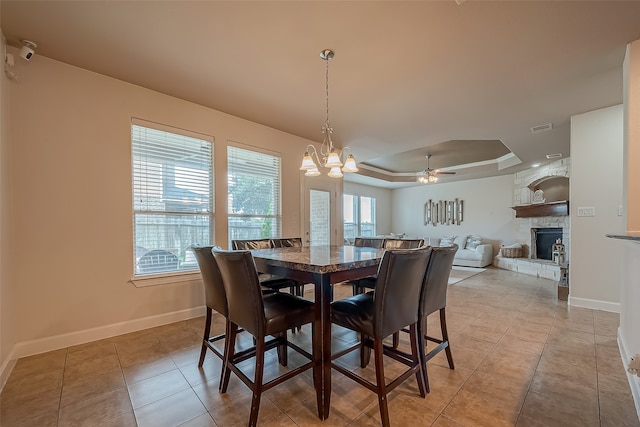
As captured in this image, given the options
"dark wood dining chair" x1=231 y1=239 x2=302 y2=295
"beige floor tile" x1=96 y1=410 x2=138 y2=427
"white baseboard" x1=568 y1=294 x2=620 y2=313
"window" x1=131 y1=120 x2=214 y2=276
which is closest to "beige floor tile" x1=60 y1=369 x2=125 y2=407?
"beige floor tile" x1=96 y1=410 x2=138 y2=427

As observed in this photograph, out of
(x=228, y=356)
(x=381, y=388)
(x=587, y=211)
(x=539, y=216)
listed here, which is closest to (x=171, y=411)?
(x=228, y=356)

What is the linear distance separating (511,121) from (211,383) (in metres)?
4.62

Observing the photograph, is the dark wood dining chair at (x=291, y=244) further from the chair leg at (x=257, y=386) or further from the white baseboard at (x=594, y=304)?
the white baseboard at (x=594, y=304)

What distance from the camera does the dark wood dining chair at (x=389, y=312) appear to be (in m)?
1.44

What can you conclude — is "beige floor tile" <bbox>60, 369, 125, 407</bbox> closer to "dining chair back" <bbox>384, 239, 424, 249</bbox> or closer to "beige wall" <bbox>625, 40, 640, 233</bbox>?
"dining chair back" <bbox>384, 239, 424, 249</bbox>

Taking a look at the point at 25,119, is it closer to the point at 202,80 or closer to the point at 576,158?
the point at 202,80

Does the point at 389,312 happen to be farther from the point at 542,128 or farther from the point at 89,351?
the point at 542,128

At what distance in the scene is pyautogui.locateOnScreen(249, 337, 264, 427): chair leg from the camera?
1412mm

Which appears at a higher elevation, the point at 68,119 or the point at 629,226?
the point at 68,119

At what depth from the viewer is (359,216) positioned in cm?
904

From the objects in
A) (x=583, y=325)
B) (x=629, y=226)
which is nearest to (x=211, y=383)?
(x=629, y=226)

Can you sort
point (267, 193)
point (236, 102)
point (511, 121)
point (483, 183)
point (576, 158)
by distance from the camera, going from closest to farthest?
point (236, 102), point (576, 158), point (511, 121), point (267, 193), point (483, 183)

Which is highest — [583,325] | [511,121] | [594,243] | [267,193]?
[511,121]

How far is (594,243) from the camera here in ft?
11.0
